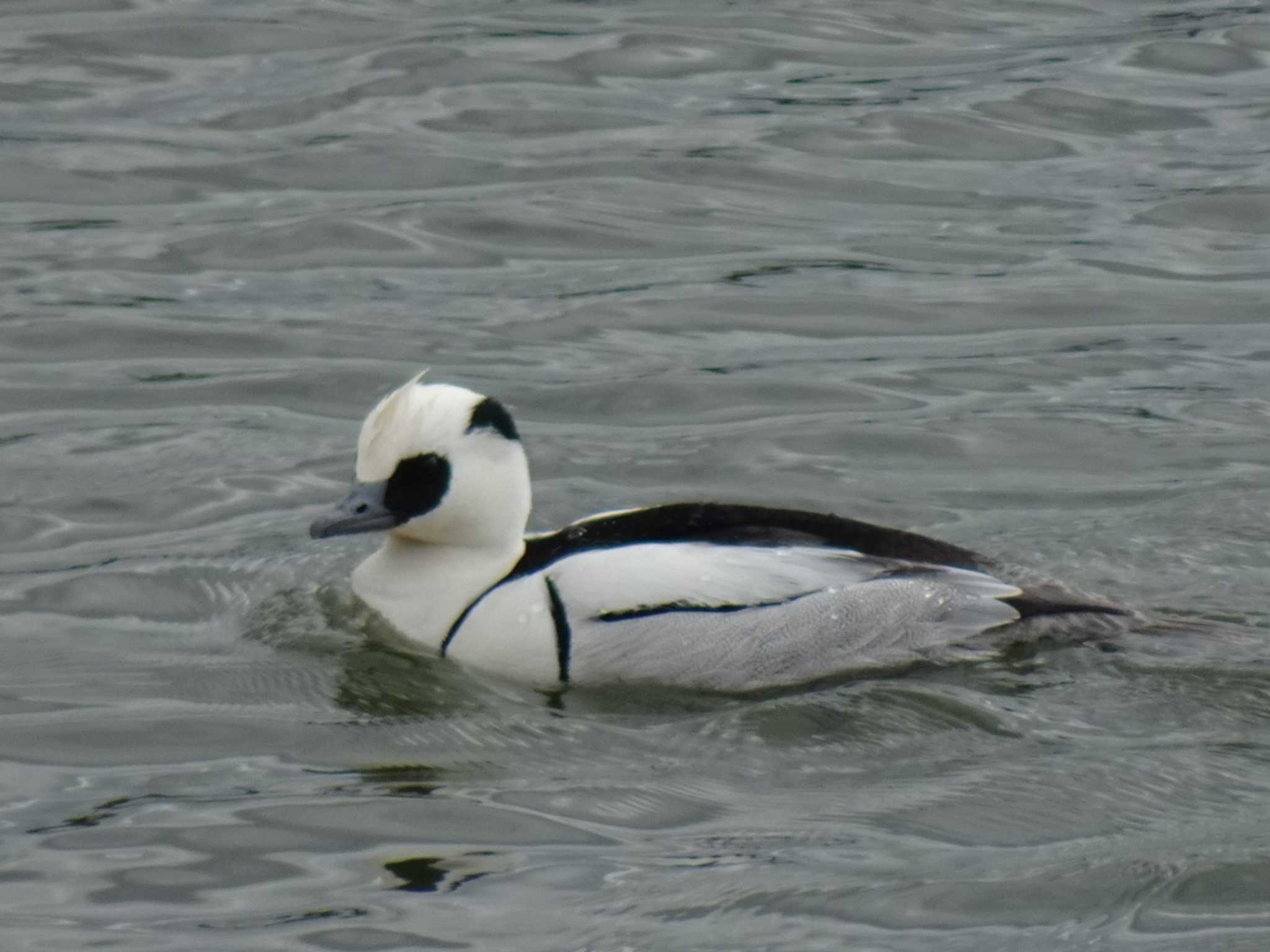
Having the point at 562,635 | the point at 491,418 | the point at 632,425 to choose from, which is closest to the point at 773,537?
the point at 562,635

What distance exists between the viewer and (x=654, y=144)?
1588 cm

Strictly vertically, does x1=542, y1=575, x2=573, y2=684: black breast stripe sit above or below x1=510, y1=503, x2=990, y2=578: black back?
below

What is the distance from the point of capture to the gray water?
266 inches

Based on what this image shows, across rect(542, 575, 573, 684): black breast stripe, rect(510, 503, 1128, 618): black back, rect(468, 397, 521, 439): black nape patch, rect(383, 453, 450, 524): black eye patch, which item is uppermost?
rect(468, 397, 521, 439): black nape patch

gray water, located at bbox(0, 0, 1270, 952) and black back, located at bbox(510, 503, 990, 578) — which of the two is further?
black back, located at bbox(510, 503, 990, 578)

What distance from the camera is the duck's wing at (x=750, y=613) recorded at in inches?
321

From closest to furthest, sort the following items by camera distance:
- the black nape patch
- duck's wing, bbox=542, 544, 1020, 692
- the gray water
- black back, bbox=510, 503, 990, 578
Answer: the gray water < duck's wing, bbox=542, 544, 1020, 692 < black back, bbox=510, 503, 990, 578 < the black nape patch

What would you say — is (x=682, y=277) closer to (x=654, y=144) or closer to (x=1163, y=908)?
(x=654, y=144)

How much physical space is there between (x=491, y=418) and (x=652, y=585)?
893mm

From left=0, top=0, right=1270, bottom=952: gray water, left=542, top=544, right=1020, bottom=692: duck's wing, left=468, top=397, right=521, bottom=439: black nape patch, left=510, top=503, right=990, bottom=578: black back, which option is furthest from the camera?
left=468, top=397, right=521, bottom=439: black nape patch

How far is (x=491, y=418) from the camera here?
8484 mm

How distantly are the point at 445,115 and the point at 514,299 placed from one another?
11.7ft

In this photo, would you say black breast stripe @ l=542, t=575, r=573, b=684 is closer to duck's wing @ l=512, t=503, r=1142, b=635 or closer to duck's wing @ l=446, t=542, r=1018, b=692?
duck's wing @ l=446, t=542, r=1018, b=692

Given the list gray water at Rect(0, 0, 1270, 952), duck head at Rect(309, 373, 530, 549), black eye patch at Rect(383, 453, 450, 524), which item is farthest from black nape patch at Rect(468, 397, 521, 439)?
gray water at Rect(0, 0, 1270, 952)
